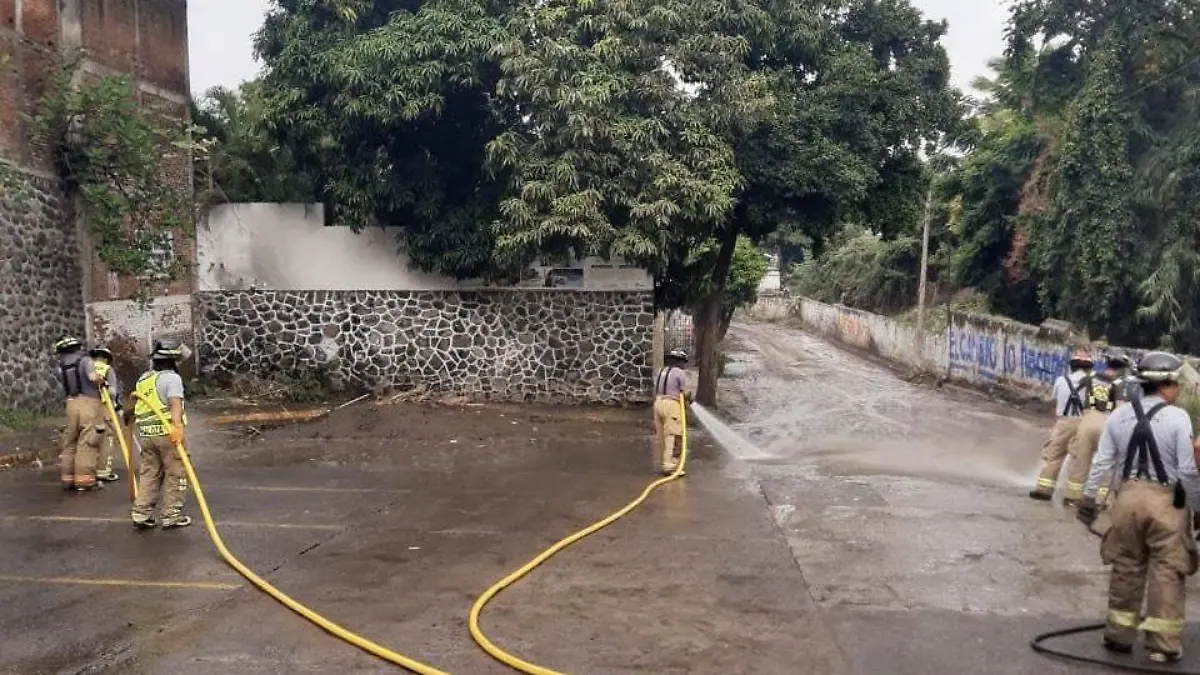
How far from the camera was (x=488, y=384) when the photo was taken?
18719 mm

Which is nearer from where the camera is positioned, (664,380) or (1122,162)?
(664,380)

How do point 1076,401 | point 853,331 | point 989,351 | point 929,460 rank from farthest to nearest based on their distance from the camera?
point 853,331
point 989,351
point 929,460
point 1076,401

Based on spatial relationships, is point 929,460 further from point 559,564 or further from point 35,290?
point 35,290

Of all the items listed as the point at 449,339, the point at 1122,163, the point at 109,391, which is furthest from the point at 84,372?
the point at 1122,163

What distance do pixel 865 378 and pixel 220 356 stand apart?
63.3 ft

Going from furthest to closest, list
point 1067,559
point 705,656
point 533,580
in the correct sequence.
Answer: point 1067,559, point 533,580, point 705,656

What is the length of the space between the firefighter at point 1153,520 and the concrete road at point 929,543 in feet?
0.93

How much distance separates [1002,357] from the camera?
85.0ft

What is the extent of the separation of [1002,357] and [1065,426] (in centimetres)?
1520

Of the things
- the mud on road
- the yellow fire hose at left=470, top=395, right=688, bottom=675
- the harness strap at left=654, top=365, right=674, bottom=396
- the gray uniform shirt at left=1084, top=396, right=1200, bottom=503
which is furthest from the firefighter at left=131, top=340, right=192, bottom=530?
the gray uniform shirt at left=1084, top=396, right=1200, bottom=503

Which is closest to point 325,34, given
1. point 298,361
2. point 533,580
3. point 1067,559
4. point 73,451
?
point 298,361

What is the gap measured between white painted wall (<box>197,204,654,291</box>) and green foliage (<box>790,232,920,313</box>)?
23.0 meters

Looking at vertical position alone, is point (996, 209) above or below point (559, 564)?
above

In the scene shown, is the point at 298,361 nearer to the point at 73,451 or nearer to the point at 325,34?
the point at 325,34
